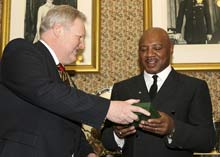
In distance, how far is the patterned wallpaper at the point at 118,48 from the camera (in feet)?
10.9

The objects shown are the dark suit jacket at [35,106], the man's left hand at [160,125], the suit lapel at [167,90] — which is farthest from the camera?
the suit lapel at [167,90]

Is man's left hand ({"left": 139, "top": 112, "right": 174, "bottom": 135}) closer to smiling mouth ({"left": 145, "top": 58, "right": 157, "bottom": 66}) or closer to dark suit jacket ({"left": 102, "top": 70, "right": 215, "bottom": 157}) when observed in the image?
dark suit jacket ({"left": 102, "top": 70, "right": 215, "bottom": 157})

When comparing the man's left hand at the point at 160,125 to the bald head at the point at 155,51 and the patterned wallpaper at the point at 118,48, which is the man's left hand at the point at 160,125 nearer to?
the bald head at the point at 155,51

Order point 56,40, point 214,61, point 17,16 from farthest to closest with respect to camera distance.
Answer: point 17,16
point 214,61
point 56,40

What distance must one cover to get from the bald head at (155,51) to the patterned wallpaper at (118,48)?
27.6 inches

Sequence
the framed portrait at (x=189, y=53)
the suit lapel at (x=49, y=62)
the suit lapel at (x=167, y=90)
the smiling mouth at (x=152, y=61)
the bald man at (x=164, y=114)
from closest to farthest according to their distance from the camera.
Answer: the suit lapel at (x=49, y=62), the bald man at (x=164, y=114), the suit lapel at (x=167, y=90), the smiling mouth at (x=152, y=61), the framed portrait at (x=189, y=53)

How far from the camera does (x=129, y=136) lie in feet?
8.02

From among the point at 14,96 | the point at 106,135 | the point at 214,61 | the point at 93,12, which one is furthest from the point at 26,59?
the point at 214,61

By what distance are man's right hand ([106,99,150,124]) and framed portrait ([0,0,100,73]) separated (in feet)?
4.74

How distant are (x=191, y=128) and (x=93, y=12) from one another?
155 cm

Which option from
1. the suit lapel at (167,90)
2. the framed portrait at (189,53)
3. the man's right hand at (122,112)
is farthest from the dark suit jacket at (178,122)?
the framed portrait at (189,53)

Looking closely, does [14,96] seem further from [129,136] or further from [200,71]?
[200,71]

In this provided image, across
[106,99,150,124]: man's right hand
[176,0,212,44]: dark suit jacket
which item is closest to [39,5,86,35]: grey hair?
[106,99,150,124]: man's right hand

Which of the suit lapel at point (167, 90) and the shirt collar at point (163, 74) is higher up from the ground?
the shirt collar at point (163, 74)
